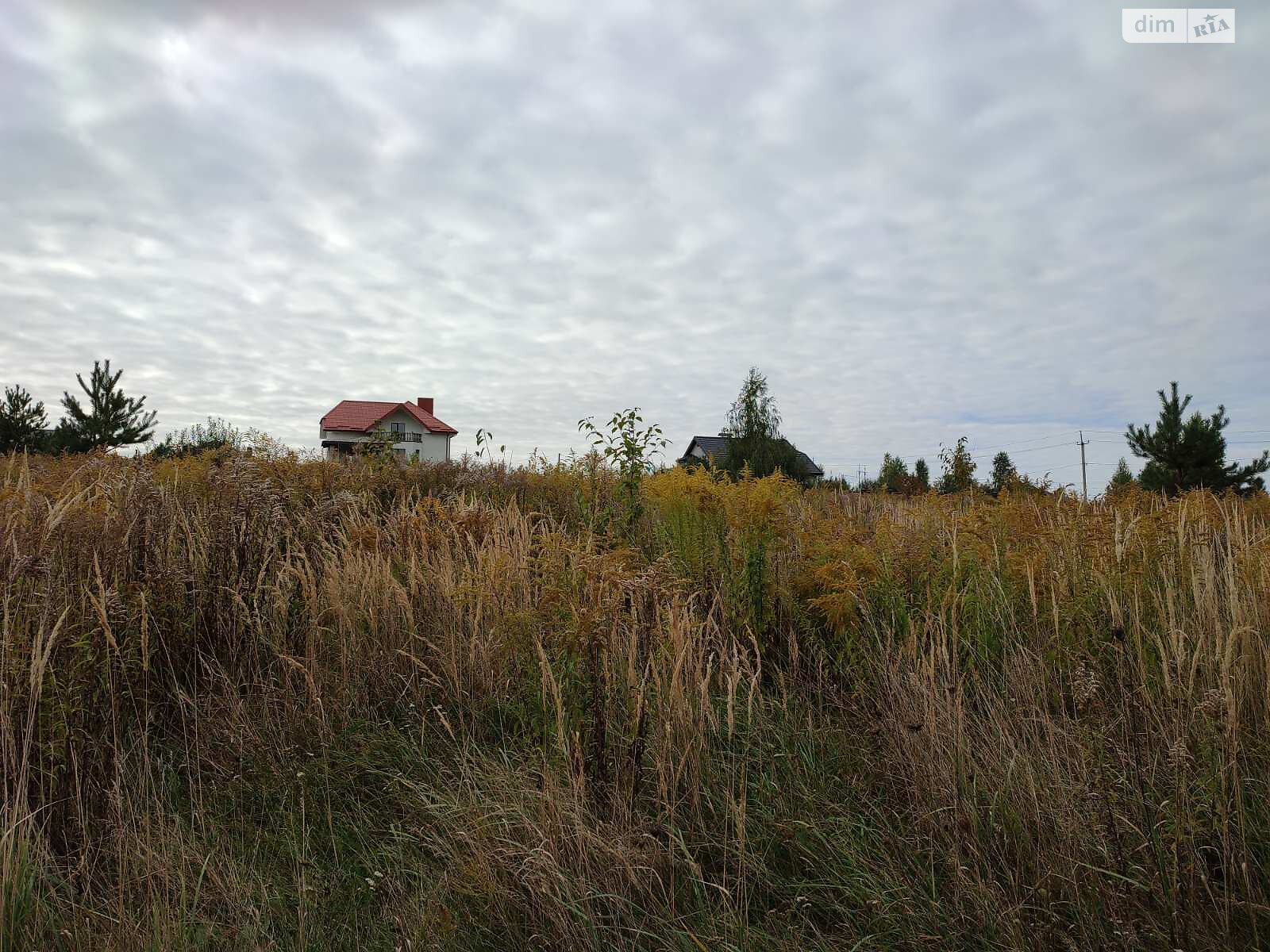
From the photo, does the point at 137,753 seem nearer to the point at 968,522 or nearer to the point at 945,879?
the point at 945,879

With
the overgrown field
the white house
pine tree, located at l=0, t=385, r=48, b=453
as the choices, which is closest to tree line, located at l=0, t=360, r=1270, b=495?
pine tree, located at l=0, t=385, r=48, b=453

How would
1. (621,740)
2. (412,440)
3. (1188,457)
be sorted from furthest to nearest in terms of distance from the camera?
1. (412,440)
2. (1188,457)
3. (621,740)

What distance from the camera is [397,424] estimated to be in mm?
48438

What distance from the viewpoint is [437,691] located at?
3365 mm

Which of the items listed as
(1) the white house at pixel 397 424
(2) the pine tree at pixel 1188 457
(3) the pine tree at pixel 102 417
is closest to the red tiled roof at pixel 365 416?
(1) the white house at pixel 397 424

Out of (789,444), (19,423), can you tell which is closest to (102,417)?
(19,423)

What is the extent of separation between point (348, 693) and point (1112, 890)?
3.00m

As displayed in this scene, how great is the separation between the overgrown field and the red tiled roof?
45834mm

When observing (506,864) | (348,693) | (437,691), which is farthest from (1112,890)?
(348,693)

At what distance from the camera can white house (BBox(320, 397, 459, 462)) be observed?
46906 millimetres

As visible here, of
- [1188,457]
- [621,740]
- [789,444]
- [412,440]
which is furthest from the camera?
[412,440]

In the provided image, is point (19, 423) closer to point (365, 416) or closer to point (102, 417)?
point (102, 417)

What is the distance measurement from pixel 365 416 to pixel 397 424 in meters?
3.08

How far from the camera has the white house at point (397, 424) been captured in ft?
154
